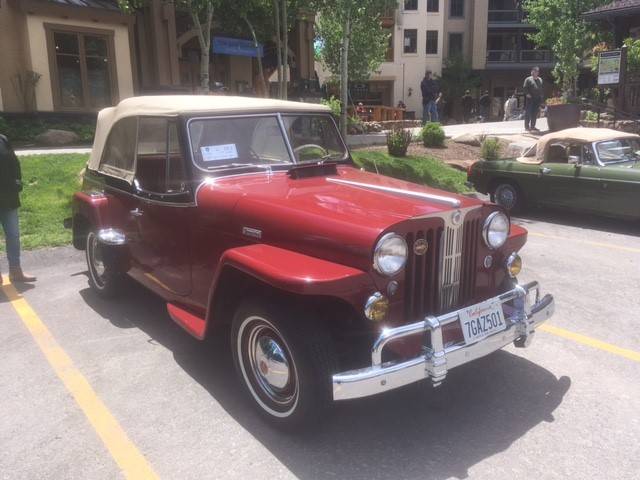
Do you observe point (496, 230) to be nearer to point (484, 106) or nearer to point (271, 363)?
point (271, 363)

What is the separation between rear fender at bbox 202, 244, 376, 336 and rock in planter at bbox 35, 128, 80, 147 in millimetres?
12425

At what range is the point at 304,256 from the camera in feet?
10.2

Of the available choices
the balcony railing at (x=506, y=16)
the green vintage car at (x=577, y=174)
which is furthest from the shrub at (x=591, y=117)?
the balcony railing at (x=506, y=16)

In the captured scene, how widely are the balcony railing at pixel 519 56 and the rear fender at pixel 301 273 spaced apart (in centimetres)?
4236

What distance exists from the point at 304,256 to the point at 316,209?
1.08 ft

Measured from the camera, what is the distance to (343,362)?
3.21 metres

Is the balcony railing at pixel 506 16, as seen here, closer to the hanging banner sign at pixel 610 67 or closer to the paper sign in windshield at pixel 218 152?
the hanging banner sign at pixel 610 67

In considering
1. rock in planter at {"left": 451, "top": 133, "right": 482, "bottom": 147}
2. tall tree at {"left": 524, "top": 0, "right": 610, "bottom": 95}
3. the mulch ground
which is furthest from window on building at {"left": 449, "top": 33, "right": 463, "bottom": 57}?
the mulch ground

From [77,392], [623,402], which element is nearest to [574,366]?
[623,402]

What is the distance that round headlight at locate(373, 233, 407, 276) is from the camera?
2.89m

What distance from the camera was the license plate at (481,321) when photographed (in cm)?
300

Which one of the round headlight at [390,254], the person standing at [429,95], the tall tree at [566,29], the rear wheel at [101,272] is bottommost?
the rear wheel at [101,272]

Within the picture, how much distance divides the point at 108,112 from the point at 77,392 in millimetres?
2896

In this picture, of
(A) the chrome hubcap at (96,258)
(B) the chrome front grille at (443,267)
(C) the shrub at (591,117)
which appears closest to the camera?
(B) the chrome front grille at (443,267)
